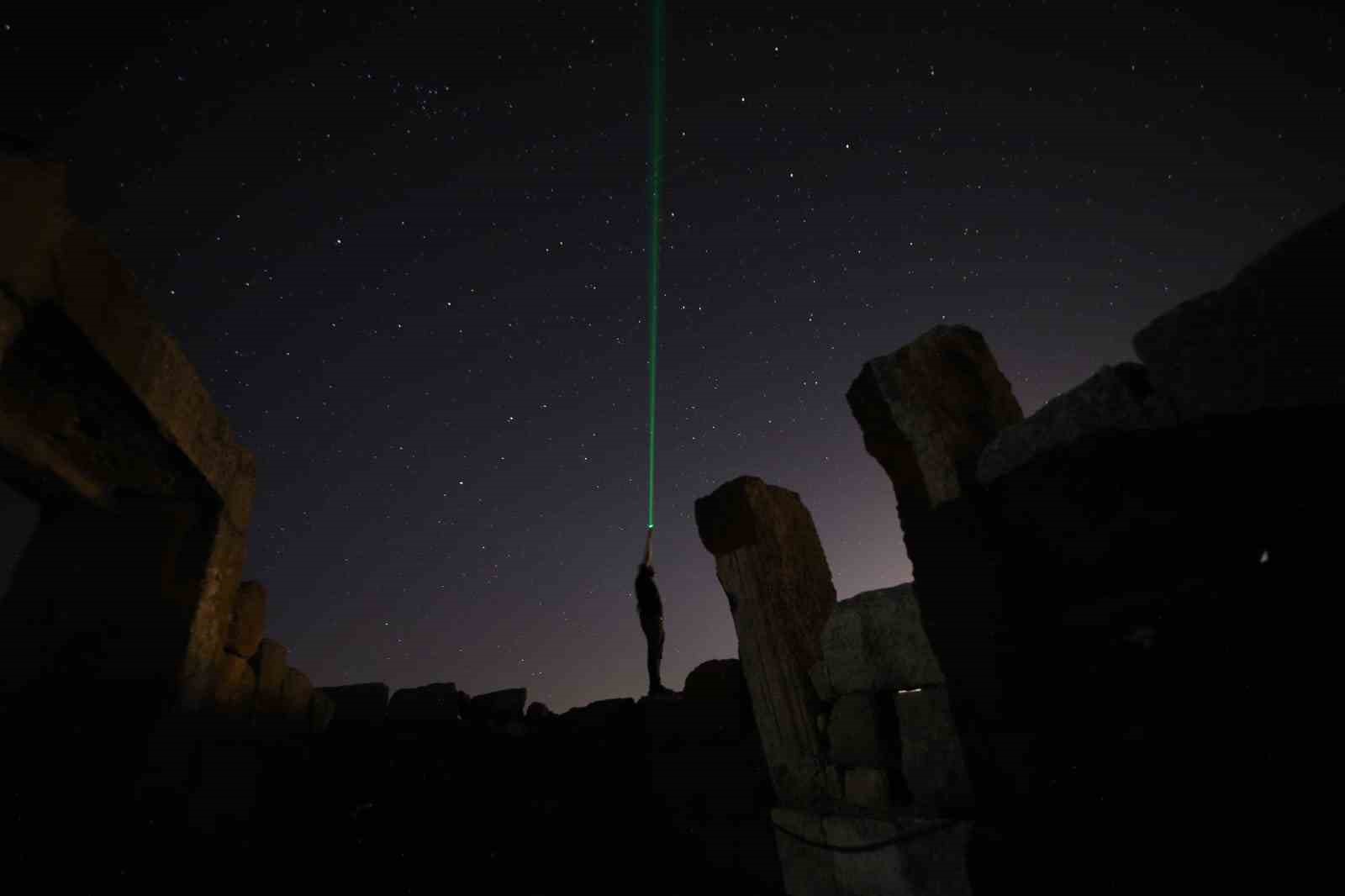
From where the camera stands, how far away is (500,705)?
7039mm

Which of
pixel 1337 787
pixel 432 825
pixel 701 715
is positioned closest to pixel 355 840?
pixel 432 825

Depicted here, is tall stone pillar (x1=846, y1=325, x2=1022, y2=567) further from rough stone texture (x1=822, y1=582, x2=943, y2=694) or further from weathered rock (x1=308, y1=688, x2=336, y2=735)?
weathered rock (x1=308, y1=688, x2=336, y2=735)

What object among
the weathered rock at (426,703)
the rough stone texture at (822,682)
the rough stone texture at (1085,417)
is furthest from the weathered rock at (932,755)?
the weathered rock at (426,703)

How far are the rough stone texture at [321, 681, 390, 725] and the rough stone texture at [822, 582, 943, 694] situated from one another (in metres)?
5.31

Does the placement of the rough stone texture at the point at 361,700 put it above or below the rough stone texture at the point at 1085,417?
above

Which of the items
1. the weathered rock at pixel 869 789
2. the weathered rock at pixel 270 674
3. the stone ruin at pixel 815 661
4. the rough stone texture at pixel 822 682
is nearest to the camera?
the stone ruin at pixel 815 661

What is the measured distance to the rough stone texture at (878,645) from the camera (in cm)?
275

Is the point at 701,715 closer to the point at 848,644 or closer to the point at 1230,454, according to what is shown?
the point at 848,644

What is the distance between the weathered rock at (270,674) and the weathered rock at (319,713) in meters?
0.58

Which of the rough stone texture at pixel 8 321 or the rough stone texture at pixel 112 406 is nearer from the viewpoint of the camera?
the rough stone texture at pixel 8 321

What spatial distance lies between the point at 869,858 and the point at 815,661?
40.3 inches

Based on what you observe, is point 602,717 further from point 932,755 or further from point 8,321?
point 8,321

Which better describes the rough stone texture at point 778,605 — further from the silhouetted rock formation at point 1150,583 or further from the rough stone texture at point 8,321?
the rough stone texture at point 8,321

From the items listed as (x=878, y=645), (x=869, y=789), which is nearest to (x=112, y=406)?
(x=878, y=645)
